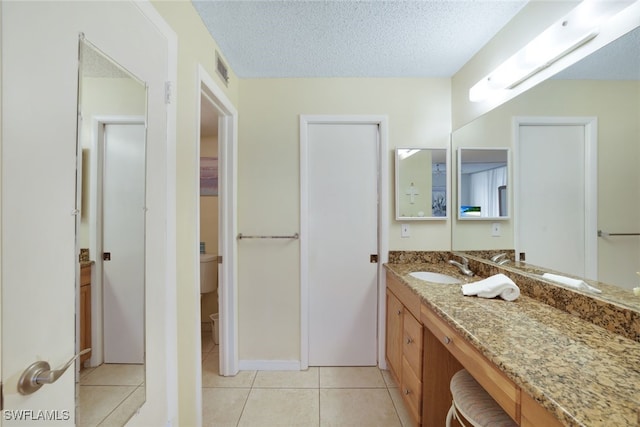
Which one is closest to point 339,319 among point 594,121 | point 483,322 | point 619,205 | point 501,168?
point 483,322

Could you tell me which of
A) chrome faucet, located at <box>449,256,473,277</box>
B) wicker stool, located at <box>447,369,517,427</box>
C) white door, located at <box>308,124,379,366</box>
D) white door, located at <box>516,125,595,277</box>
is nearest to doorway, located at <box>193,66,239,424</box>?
white door, located at <box>308,124,379,366</box>

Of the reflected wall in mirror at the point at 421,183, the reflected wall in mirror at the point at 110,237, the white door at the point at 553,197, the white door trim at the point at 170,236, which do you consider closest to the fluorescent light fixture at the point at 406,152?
the reflected wall in mirror at the point at 421,183

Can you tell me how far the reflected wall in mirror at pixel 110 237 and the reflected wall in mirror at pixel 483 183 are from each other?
1961mm

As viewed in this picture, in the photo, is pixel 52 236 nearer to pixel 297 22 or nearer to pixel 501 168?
pixel 297 22

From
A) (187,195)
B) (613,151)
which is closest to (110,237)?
(187,195)

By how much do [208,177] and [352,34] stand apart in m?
2.10

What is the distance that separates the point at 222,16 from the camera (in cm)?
145

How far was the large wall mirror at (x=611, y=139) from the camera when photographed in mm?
952

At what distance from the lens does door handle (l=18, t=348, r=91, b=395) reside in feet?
1.90

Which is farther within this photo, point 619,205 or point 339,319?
point 339,319

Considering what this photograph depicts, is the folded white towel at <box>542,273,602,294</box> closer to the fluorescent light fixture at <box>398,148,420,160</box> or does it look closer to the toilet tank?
the fluorescent light fixture at <box>398,148,420,160</box>

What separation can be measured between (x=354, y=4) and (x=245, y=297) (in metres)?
2.19

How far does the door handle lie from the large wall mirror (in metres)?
1.85

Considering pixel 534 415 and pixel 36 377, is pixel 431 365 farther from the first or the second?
pixel 36 377
